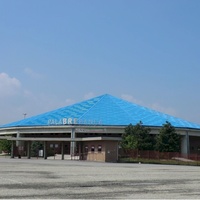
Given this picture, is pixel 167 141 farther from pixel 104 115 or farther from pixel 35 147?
pixel 35 147

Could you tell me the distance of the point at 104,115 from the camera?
75.2 meters

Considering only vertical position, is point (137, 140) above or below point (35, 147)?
above

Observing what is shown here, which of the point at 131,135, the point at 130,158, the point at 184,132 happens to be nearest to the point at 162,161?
the point at 130,158

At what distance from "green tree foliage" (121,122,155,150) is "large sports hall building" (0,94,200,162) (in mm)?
2743

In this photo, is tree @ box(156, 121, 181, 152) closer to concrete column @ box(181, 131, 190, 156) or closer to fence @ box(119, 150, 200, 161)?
fence @ box(119, 150, 200, 161)

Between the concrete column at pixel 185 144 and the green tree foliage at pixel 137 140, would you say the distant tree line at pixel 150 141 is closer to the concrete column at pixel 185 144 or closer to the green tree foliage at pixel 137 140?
the green tree foliage at pixel 137 140

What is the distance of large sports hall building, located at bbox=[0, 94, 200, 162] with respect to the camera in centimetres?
6512

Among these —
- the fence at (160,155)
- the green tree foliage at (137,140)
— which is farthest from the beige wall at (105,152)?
the green tree foliage at (137,140)

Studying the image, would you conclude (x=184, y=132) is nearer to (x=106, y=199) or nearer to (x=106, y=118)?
(x=106, y=118)

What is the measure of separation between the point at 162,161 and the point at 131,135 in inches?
435

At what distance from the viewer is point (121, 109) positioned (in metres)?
81.2

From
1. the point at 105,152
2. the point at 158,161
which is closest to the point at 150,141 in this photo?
the point at 158,161

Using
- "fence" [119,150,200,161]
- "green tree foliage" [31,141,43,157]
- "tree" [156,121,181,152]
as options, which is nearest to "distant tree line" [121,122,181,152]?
"tree" [156,121,181,152]

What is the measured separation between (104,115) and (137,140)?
68.4 feet
